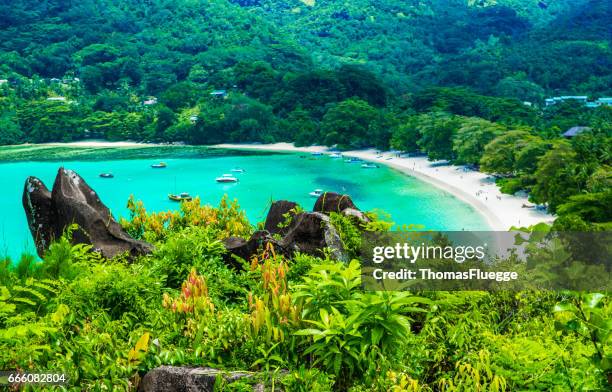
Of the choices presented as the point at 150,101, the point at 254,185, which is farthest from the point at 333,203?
the point at 150,101

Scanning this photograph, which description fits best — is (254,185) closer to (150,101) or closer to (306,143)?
(306,143)

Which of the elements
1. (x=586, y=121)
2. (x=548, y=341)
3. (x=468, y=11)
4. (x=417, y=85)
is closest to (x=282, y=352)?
(x=548, y=341)

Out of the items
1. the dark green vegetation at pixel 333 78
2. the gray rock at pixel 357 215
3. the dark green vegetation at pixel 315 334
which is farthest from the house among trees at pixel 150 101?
the dark green vegetation at pixel 315 334

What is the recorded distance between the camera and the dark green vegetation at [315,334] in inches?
93.1

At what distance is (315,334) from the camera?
242 cm

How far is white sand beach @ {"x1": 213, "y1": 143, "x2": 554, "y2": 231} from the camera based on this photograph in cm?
2567

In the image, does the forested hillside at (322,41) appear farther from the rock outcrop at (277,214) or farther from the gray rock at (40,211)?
the gray rock at (40,211)

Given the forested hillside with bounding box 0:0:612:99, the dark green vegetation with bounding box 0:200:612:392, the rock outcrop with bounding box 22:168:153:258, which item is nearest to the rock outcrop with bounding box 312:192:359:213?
the rock outcrop with bounding box 22:168:153:258

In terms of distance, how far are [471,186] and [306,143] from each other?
69.6 feet

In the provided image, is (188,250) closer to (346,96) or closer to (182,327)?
(182,327)

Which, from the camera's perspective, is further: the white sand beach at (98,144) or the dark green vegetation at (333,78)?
the white sand beach at (98,144)

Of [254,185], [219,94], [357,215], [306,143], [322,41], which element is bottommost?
[306,143]

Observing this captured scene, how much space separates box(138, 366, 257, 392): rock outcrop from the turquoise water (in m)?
20.9

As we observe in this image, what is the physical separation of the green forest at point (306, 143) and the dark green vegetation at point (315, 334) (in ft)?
0.04
